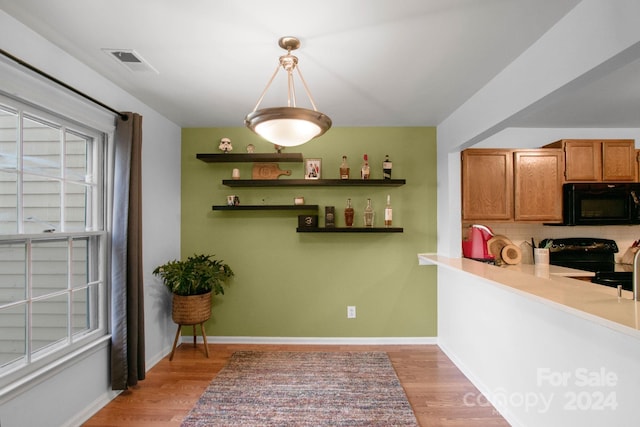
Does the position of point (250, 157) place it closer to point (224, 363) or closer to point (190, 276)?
point (190, 276)

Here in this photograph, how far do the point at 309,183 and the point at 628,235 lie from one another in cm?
364

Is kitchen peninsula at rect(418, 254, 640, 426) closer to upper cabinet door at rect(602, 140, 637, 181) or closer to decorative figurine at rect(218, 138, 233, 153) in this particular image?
upper cabinet door at rect(602, 140, 637, 181)

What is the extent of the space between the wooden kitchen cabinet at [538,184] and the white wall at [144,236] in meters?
3.56

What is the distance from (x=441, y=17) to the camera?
167 cm

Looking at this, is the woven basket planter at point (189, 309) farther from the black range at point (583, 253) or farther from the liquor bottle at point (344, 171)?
the black range at point (583, 253)

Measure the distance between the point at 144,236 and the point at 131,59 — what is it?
1515mm

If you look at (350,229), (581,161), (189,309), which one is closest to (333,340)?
(350,229)

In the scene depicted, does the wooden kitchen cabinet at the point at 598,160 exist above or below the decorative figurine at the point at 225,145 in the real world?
below

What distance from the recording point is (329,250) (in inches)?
141

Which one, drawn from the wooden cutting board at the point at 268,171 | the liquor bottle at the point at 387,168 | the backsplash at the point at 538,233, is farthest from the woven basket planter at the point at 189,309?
the backsplash at the point at 538,233

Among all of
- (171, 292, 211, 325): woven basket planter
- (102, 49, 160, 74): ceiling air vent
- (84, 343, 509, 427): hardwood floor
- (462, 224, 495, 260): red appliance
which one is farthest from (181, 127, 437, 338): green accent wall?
(102, 49, 160, 74): ceiling air vent

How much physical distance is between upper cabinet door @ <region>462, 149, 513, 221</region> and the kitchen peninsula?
0.65 metres

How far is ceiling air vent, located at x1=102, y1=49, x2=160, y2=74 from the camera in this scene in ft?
6.64

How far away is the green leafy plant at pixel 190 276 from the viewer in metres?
3.01
